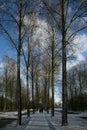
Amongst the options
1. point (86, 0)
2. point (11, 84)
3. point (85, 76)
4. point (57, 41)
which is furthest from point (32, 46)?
point (85, 76)

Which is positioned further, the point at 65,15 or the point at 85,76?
the point at 85,76

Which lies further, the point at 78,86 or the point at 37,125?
the point at 78,86

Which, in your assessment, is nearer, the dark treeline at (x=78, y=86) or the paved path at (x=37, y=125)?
the paved path at (x=37, y=125)

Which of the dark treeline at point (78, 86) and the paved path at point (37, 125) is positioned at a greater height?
the dark treeline at point (78, 86)

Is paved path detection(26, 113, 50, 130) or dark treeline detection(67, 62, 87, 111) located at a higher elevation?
dark treeline detection(67, 62, 87, 111)

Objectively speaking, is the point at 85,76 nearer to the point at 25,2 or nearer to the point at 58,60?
the point at 58,60

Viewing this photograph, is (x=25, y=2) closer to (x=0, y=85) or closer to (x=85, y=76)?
(x=0, y=85)

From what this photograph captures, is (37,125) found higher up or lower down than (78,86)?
lower down

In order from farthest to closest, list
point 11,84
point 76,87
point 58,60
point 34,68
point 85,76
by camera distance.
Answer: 1. point 76,87
2. point 85,76
3. point 11,84
4. point 34,68
5. point 58,60

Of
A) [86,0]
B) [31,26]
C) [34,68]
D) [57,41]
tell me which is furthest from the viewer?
[34,68]

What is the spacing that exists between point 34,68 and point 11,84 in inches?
1024

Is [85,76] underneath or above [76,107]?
above

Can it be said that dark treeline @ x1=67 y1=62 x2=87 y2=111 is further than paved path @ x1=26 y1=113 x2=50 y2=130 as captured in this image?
Yes

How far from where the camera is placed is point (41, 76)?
5856 cm
